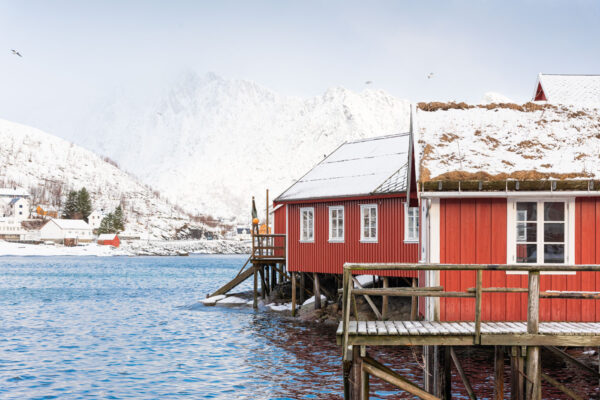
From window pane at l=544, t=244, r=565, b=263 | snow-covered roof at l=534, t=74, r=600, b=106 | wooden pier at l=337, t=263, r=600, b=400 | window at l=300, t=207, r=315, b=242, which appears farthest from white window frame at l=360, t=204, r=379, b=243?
wooden pier at l=337, t=263, r=600, b=400

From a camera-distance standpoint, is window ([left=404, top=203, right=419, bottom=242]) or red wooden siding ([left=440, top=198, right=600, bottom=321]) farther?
window ([left=404, top=203, right=419, bottom=242])

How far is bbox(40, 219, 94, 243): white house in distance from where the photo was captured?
191625mm

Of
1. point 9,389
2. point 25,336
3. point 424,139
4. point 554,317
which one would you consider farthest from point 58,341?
point 554,317

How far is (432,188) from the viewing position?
15.4 m

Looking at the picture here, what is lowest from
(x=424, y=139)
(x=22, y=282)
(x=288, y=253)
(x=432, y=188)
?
(x=22, y=282)

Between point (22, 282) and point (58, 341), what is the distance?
44192mm

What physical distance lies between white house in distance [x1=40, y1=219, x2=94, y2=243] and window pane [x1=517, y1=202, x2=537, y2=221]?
18746 centimetres

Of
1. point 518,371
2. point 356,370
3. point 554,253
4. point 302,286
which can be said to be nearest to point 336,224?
point 302,286

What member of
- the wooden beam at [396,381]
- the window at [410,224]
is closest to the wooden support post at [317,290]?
the window at [410,224]

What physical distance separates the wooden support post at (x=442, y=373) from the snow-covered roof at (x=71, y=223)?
187624 mm

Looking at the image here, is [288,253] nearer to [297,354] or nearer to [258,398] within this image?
[297,354]

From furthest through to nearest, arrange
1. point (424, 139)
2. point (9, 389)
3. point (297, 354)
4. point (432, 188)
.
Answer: point (297, 354), point (9, 389), point (424, 139), point (432, 188)

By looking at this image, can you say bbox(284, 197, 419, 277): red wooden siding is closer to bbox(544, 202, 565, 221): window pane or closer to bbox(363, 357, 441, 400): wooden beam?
bbox(544, 202, 565, 221): window pane

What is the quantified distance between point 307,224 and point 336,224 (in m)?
2.36
